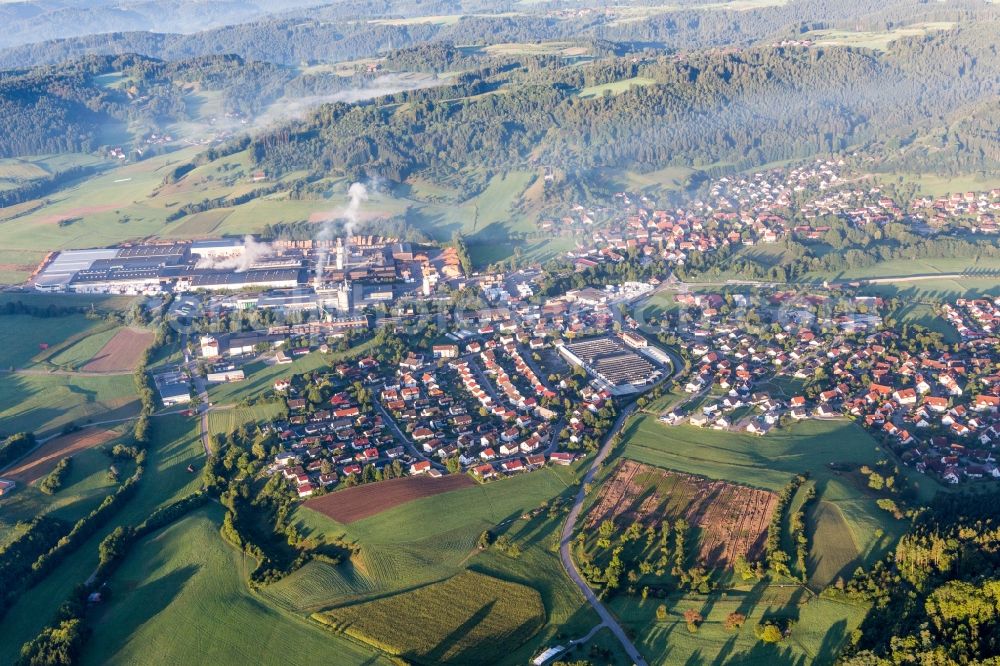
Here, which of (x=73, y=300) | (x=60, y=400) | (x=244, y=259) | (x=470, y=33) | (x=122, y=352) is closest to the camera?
(x=60, y=400)

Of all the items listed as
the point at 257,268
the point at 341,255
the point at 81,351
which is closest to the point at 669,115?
the point at 341,255

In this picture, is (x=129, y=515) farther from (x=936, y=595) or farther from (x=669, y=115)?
(x=669, y=115)

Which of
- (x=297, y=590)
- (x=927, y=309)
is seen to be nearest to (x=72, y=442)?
(x=297, y=590)

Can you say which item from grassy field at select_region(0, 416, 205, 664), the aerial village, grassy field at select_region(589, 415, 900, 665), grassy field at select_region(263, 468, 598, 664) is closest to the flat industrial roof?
the aerial village

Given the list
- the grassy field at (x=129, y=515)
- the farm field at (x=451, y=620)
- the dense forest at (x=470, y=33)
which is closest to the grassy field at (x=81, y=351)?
the grassy field at (x=129, y=515)

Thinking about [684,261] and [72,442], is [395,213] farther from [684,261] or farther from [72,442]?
[72,442]

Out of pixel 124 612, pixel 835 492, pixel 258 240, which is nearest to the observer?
pixel 124 612
